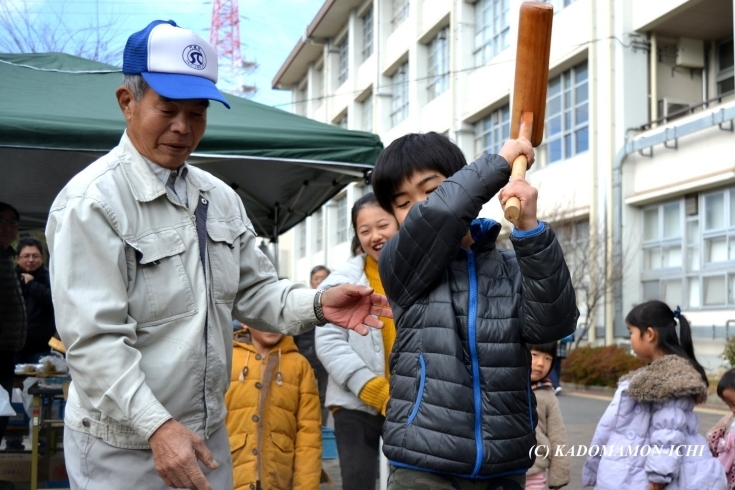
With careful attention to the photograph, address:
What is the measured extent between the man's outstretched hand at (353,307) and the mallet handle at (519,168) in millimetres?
679

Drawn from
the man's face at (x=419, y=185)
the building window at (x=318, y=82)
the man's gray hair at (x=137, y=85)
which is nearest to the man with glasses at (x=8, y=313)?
the man's gray hair at (x=137, y=85)

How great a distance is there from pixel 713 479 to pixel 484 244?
2593 mm

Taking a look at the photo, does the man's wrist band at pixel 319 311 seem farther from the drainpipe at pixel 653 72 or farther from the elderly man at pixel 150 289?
the drainpipe at pixel 653 72

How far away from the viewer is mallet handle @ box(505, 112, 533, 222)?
7.28 feet

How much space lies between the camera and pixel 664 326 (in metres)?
4.95

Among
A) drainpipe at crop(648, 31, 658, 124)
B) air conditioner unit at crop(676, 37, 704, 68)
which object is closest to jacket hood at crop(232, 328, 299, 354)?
drainpipe at crop(648, 31, 658, 124)

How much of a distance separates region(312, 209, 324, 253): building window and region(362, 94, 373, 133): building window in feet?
19.3

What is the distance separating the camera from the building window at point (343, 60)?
36.1m

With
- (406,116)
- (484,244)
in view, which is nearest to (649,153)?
(406,116)

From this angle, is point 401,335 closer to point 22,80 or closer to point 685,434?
point 685,434

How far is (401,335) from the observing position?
2.71 metres

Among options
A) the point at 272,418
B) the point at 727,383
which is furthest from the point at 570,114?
the point at 272,418

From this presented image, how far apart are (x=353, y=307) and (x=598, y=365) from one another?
14203 millimetres

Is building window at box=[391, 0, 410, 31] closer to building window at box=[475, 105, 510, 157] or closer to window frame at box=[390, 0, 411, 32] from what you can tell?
window frame at box=[390, 0, 411, 32]
